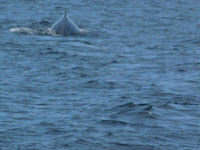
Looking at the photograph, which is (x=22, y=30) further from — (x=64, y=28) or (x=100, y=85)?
(x=100, y=85)

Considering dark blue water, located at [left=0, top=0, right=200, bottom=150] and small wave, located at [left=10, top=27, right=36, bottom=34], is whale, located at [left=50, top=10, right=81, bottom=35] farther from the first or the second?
small wave, located at [left=10, top=27, right=36, bottom=34]

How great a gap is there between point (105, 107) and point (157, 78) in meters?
5.71

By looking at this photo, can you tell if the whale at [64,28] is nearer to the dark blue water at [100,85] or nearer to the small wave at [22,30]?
the dark blue water at [100,85]

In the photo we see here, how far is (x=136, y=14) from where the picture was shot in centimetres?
4894

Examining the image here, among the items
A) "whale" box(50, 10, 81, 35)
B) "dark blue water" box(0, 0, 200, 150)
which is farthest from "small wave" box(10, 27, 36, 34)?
"whale" box(50, 10, 81, 35)

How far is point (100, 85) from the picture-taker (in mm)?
24938

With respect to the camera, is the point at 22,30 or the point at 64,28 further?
the point at 22,30

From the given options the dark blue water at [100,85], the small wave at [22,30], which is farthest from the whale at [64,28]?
the small wave at [22,30]

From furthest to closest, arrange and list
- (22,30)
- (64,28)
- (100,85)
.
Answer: (22,30) < (64,28) < (100,85)

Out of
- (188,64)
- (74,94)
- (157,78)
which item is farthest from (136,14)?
(74,94)

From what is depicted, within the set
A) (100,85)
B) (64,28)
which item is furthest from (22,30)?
(100,85)

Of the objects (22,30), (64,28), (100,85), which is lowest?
(22,30)

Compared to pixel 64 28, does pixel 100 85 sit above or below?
above

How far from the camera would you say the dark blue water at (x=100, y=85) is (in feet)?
61.1
